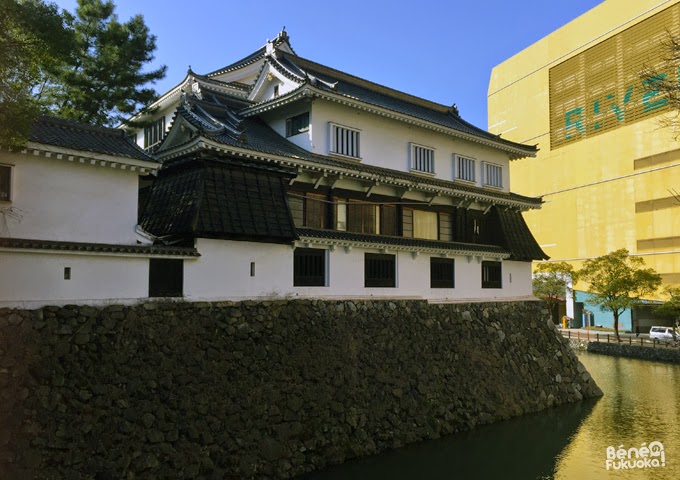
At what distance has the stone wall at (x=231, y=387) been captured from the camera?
1059cm

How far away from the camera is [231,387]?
13125mm

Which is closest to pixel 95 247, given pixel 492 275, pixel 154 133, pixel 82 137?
pixel 82 137

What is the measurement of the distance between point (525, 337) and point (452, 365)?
225 inches

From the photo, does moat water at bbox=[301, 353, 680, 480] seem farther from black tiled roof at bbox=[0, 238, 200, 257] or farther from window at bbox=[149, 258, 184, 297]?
black tiled roof at bbox=[0, 238, 200, 257]

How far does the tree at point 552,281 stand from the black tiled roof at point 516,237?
23.3 meters

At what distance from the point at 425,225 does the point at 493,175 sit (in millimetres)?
6000

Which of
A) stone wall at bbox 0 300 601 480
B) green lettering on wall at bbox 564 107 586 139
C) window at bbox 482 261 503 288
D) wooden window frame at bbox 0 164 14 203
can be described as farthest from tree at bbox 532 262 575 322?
wooden window frame at bbox 0 164 14 203

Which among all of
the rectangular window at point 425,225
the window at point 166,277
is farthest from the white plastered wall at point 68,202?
the rectangular window at point 425,225

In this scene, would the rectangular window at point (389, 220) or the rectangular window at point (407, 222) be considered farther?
the rectangular window at point (407, 222)

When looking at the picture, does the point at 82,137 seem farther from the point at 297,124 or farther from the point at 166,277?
the point at 297,124

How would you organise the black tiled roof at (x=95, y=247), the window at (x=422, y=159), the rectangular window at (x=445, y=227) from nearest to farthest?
the black tiled roof at (x=95, y=247), the window at (x=422, y=159), the rectangular window at (x=445, y=227)

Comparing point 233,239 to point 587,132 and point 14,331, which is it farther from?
point 587,132

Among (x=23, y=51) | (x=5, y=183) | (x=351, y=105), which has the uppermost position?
(x=351, y=105)

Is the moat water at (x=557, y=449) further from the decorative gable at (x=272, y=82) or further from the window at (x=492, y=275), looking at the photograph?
the decorative gable at (x=272, y=82)
